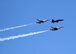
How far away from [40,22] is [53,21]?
5055 mm

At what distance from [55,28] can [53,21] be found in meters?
4.45

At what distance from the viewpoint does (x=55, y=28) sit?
2633 inches

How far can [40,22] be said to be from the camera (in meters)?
67.6

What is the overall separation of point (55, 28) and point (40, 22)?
4606 millimetres

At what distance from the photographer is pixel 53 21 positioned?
70.8m
